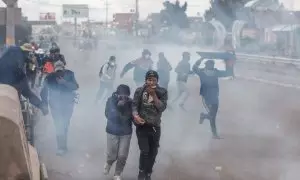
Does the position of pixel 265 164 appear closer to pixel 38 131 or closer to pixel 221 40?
pixel 38 131

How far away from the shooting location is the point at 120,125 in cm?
764

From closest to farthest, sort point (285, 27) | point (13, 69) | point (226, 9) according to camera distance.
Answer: point (13, 69) → point (285, 27) → point (226, 9)

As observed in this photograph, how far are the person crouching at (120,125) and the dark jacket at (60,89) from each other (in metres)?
1.77

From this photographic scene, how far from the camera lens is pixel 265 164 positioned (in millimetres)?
8859

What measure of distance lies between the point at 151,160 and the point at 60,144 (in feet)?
7.95

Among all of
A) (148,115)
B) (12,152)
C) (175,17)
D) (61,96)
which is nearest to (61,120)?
(61,96)

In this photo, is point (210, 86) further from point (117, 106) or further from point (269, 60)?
point (269, 60)

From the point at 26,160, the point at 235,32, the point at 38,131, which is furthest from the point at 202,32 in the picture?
the point at 26,160

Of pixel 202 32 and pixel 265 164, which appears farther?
pixel 202 32

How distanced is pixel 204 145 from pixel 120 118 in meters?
3.14

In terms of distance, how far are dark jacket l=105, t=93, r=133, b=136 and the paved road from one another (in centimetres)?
73

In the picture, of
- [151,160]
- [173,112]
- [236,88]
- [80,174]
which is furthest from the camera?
[236,88]

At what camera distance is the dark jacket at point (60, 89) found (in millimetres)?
9305

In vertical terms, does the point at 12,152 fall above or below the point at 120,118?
above
